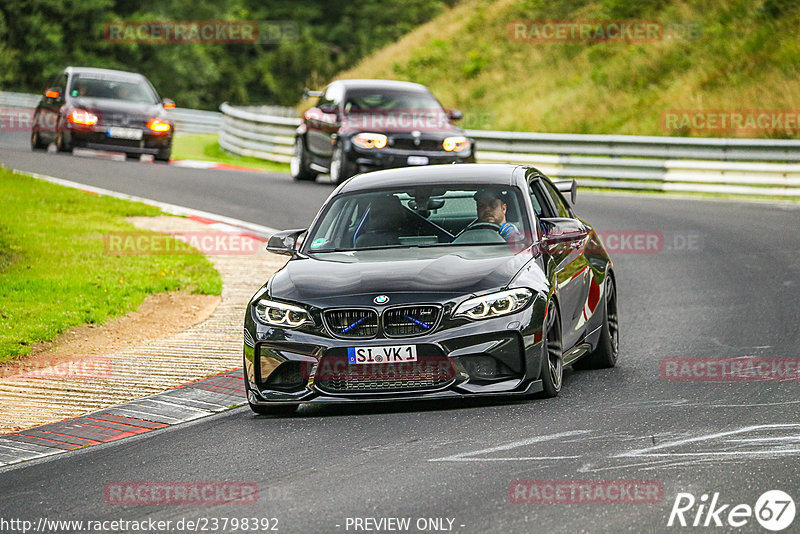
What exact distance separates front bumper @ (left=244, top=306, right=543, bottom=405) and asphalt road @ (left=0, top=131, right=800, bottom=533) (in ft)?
0.56

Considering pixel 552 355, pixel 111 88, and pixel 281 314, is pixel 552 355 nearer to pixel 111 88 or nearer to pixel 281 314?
pixel 281 314

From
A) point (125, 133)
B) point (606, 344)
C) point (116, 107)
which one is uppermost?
point (606, 344)

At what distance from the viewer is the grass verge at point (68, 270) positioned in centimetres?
1216

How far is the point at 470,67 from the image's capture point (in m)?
45.7

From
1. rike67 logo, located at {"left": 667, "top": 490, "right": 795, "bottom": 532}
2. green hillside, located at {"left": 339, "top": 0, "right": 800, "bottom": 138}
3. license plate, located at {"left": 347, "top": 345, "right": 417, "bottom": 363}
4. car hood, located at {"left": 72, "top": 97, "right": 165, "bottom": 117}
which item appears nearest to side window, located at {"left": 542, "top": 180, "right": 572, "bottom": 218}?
license plate, located at {"left": 347, "top": 345, "right": 417, "bottom": 363}

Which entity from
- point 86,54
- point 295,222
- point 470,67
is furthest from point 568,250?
point 86,54

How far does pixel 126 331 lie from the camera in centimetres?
1216

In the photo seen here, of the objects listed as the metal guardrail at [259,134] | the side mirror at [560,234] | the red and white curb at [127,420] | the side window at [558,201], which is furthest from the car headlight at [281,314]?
the metal guardrail at [259,134]

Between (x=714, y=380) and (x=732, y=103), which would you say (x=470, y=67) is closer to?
(x=732, y=103)

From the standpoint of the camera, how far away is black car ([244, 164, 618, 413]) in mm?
8195

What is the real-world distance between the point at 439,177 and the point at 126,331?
371cm

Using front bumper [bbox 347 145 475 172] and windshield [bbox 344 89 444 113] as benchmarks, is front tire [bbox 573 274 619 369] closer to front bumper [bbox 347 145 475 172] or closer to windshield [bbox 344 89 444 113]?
front bumper [bbox 347 145 475 172]

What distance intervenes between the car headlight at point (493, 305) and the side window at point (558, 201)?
210cm

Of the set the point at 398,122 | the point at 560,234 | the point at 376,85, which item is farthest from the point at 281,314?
the point at 376,85
